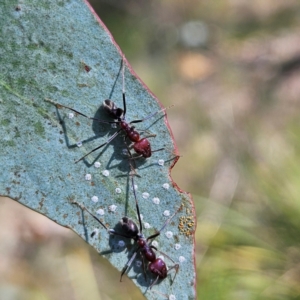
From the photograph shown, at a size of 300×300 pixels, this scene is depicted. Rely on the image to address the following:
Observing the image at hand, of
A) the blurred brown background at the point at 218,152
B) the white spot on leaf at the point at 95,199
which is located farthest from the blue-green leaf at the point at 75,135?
the blurred brown background at the point at 218,152

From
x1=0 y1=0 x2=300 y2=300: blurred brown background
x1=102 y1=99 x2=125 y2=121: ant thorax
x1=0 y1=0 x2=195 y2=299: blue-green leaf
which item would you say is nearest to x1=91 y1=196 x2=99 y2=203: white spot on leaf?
x1=0 y1=0 x2=195 y2=299: blue-green leaf

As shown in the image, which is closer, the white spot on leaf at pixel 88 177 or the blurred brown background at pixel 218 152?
the white spot on leaf at pixel 88 177

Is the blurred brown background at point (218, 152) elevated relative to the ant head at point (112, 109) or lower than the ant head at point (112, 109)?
elevated

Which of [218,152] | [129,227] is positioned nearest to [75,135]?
[129,227]

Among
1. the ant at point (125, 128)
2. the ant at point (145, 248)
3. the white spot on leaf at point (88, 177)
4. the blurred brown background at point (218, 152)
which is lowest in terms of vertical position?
the ant at point (145, 248)

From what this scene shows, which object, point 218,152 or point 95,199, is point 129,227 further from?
point 218,152

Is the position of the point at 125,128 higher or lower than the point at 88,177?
higher

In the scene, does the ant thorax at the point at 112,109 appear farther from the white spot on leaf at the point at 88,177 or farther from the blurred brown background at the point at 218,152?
the blurred brown background at the point at 218,152

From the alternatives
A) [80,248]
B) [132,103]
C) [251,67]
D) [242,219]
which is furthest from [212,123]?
[132,103]
